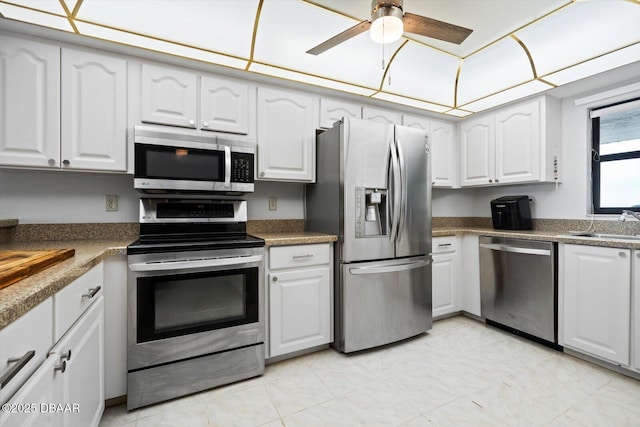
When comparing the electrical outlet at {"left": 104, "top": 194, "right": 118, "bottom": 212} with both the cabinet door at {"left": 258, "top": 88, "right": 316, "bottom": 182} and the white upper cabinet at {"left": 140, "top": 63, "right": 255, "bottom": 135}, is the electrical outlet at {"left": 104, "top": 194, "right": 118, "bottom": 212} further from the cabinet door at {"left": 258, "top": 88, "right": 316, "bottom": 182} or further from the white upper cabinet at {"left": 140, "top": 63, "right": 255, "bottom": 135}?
the cabinet door at {"left": 258, "top": 88, "right": 316, "bottom": 182}

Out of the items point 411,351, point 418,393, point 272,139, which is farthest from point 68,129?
point 411,351

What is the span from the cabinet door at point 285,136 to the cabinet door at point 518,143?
6.65ft

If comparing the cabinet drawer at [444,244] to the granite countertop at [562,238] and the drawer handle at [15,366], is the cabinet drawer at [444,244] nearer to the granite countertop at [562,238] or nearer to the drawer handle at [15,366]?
the granite countertop at [562,238]

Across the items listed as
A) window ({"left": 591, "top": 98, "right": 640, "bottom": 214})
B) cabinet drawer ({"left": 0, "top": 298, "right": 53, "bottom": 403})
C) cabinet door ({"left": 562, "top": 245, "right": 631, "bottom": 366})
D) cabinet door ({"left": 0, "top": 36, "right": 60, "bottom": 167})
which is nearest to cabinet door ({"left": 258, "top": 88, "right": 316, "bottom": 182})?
cabinet door ({"left": 0, "top": 36, "right": 60, "bottom": 167})

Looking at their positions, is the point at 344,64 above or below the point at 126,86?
above

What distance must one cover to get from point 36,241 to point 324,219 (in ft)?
6.67

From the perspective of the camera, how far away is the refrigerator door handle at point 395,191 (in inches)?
93.6

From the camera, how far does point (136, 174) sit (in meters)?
1.94

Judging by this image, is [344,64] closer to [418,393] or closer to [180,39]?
[180,39]

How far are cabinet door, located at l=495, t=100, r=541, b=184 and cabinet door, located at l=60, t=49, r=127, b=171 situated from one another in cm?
342

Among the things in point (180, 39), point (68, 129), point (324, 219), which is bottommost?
point (324, 219)

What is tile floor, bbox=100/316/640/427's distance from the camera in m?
1.61

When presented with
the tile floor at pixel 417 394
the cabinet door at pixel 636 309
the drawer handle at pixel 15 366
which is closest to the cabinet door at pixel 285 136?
the tile floor at pixel 417 394

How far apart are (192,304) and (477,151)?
10.7 feet
